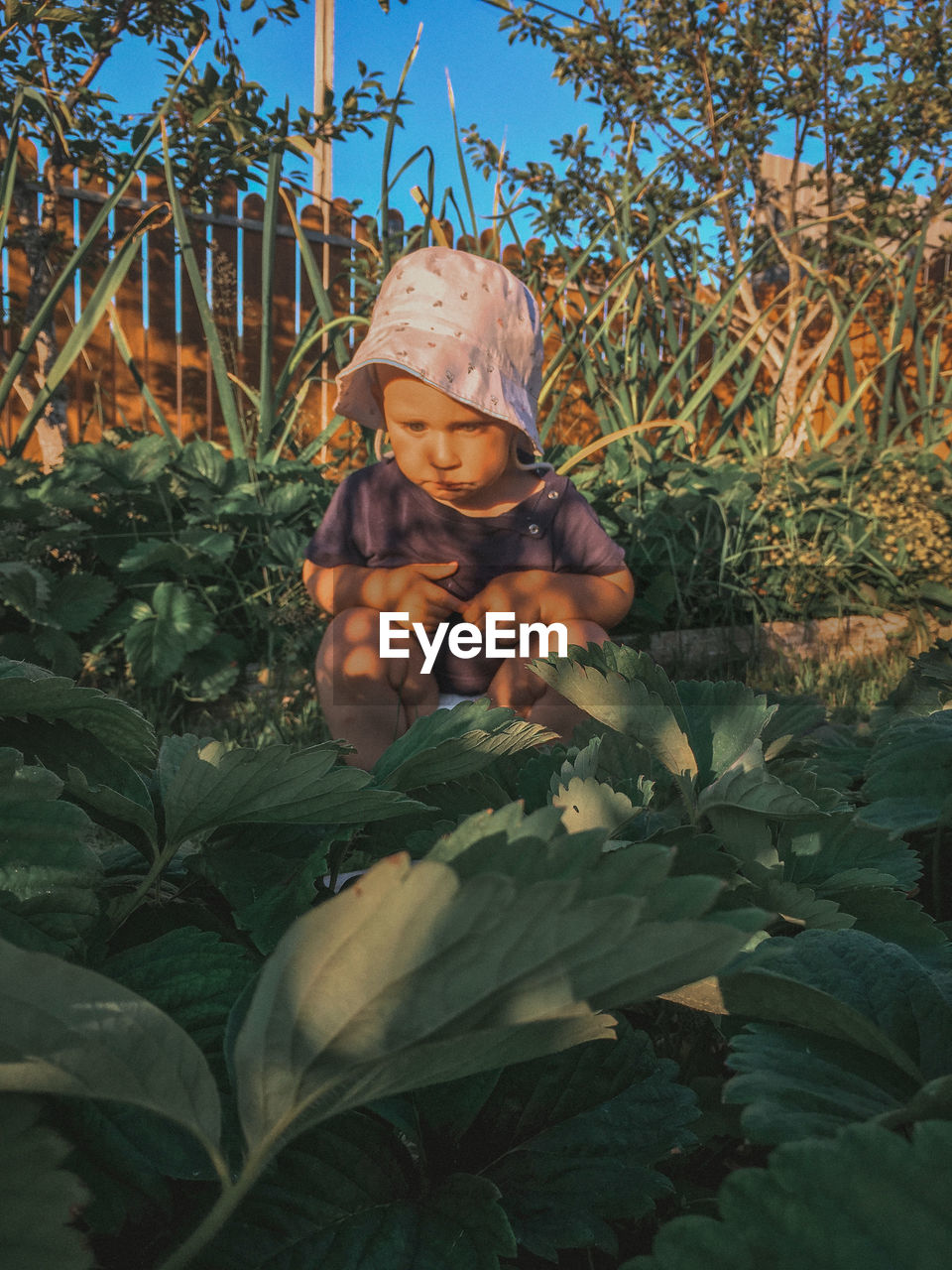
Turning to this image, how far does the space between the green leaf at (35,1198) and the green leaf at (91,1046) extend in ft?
0.06

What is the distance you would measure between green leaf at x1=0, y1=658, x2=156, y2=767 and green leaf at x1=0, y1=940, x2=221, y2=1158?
6.6 inches

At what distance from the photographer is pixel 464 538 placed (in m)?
2.25

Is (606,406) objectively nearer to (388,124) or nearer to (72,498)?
(388,124)

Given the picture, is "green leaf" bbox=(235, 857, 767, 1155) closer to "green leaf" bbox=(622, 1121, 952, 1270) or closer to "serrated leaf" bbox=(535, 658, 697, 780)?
"green leaf" bbox=(622, 1121, 952, 1270)

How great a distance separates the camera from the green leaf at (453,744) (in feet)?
1.39

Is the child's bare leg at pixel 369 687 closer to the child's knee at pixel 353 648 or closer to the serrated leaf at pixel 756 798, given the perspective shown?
the child's knee at pixel 353 648

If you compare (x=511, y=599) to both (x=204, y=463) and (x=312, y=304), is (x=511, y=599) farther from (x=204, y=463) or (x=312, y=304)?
(x=312, y=304)

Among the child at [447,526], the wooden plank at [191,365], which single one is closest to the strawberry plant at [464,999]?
the child at [447,526]

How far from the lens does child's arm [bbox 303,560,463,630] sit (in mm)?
2174

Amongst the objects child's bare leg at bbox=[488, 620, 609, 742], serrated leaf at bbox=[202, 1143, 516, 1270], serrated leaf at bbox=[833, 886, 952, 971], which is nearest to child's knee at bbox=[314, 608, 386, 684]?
child's bare leg at bbox=[488, 620, 609, 742]

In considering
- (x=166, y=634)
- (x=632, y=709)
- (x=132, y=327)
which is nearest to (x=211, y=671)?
(x=166, y=634)

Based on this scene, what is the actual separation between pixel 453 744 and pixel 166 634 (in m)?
2.44

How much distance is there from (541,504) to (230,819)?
1960 millimetres

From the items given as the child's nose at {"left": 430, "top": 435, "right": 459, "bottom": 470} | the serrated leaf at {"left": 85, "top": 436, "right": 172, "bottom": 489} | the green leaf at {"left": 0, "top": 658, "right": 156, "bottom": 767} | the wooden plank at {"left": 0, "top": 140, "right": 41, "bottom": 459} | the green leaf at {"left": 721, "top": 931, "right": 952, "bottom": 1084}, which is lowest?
the green leaf at {"left": 721, "top": 931, "right": 952, "bottom": 1084}
